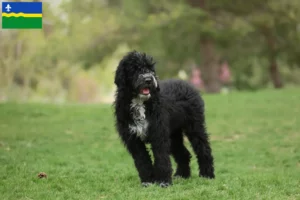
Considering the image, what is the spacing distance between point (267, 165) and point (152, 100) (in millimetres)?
5586

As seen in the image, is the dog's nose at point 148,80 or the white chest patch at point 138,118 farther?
the white chest patch at point 138,118

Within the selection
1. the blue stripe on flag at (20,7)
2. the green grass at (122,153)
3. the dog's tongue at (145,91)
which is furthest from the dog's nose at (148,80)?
the blue stripe on flag at (20,7)

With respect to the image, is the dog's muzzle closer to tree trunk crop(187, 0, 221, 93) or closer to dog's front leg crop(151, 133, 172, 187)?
dog's front leg crop(151, 133, 172, 187)

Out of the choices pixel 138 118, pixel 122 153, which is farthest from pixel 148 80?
pixel 122 153

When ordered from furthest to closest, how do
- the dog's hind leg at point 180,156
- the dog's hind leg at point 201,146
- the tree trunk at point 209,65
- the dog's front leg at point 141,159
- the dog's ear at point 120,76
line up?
the tree trunk at point 209,65
the dog's hind leg at point 180,156
the dog's hind leg at point 201,146
the dog's front leg at point 141,159
the dog's ear at point 120,76

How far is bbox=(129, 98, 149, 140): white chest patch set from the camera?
801 cm

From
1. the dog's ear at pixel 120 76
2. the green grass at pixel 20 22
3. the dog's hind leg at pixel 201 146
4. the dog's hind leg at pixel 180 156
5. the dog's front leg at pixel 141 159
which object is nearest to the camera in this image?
the dog's ear at pixel 120 76

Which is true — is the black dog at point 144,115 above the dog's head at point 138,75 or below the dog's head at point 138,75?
below

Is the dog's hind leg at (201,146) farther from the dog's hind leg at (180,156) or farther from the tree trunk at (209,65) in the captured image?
Result: the tree trunk at (209,65)

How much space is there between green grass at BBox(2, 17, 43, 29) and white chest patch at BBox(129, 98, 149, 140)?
430 cm

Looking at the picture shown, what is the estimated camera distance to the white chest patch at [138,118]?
8.01 metres

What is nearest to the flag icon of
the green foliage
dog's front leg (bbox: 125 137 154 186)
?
dog's front leg (bbox: 125 137 154 186)

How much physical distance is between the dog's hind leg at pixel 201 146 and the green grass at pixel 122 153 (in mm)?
264

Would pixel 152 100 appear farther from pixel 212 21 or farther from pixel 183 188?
pixel 212 21
